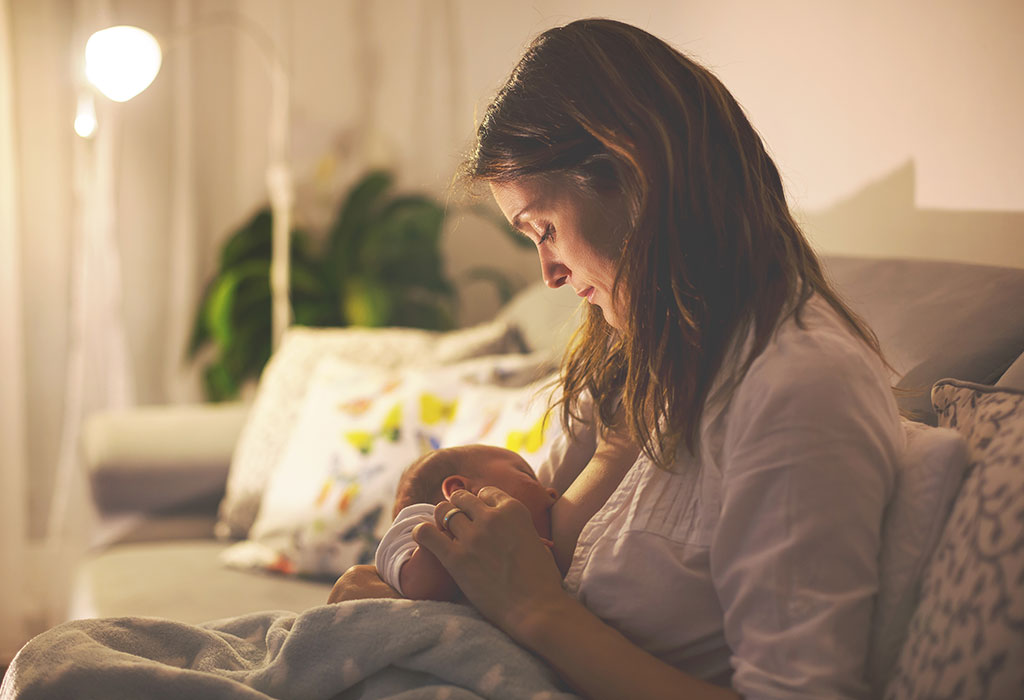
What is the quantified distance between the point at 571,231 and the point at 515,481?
0.37 m

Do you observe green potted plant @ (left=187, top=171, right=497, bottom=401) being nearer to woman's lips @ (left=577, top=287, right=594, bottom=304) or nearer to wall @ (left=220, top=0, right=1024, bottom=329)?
wall @ (left=220, top=0, right=1024, bottom=329)

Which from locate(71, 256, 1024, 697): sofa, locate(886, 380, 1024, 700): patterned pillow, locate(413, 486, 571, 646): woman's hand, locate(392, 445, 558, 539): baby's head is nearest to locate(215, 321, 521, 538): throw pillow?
locate(71, 256, 1024, 697): sofa

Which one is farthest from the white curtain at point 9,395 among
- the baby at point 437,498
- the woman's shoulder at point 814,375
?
the woman's shoulder at point 814,375

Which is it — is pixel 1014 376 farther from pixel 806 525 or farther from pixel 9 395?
pixel 9 395

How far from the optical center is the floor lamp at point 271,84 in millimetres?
2379

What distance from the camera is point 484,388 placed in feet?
6.15

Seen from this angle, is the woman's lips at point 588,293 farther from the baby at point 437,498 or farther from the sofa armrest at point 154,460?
the sofa armrest at point 154,460

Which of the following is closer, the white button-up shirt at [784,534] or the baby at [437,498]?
the white button-up shirt at [784,534]

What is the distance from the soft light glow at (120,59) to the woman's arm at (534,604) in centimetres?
186

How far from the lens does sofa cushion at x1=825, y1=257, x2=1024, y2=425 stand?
1083mm

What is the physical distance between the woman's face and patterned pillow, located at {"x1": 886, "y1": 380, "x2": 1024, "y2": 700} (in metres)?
0.38

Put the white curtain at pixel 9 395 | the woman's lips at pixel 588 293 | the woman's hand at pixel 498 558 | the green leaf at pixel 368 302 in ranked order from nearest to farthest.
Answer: the woman's hand at pixel 498 558 → the woman's lips at pixel 588 293 → the white curtain at pixel 9 395 → the green leaf at pixel 368 302

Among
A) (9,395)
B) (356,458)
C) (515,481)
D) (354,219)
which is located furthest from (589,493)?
(9,395)

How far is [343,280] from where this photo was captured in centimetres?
318
